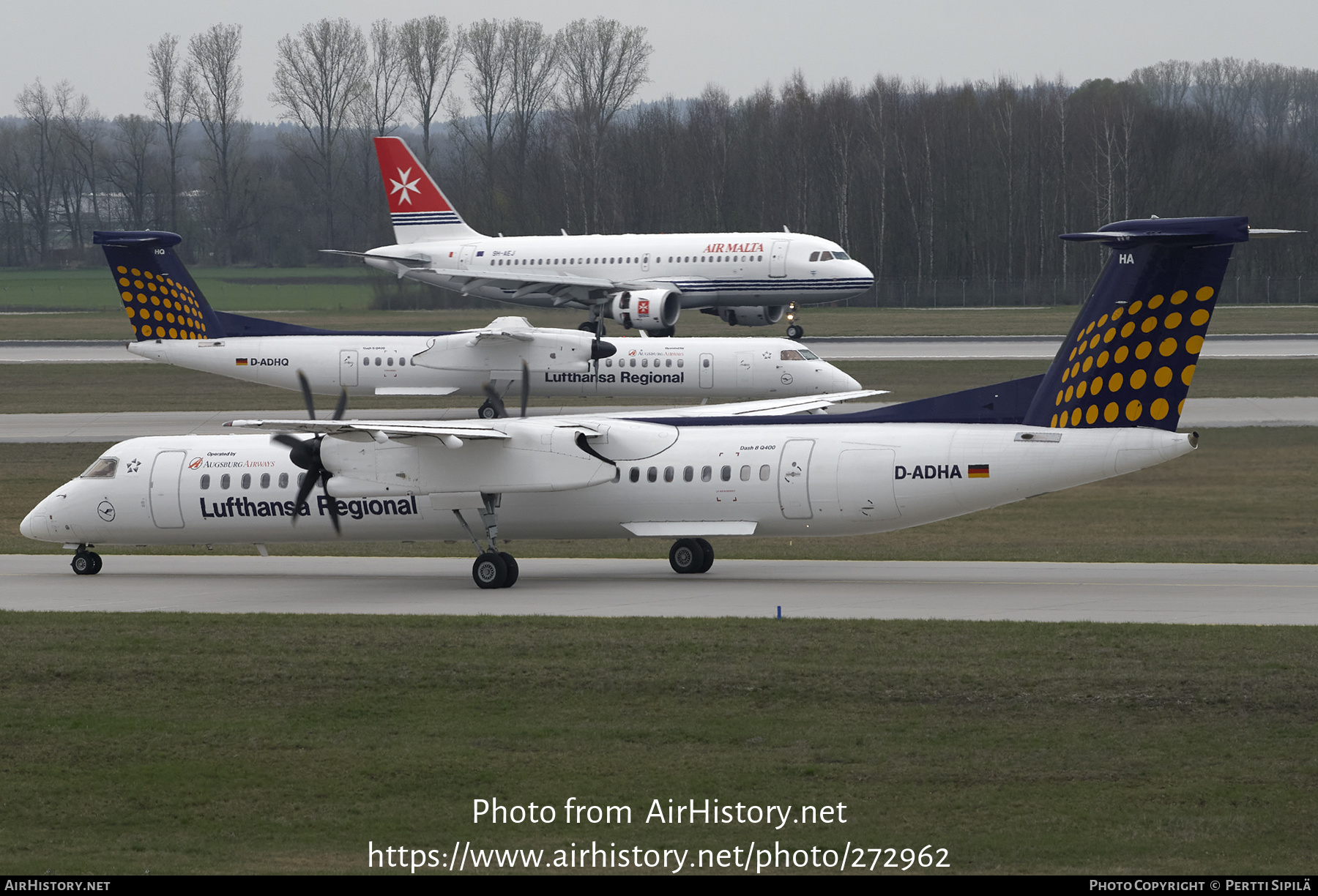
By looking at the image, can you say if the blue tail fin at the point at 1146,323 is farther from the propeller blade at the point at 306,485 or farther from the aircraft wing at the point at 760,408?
the propeller blade at the point at 306,485

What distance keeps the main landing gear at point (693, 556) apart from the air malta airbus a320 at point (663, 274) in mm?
37908

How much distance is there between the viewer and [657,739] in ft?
50.2

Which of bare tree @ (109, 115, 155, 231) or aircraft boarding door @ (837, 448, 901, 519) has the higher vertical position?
bare tree @ (109, 115, 155, 231)

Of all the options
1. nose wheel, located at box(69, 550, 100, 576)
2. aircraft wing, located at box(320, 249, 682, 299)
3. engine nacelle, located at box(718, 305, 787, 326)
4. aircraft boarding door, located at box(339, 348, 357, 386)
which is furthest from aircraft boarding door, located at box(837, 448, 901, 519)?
engine nacelle, located at box(718, 305, 787, 326)

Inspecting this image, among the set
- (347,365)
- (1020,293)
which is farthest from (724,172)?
(347,365)

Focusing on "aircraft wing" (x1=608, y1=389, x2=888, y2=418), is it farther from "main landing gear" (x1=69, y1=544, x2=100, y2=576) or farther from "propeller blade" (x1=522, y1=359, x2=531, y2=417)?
"main landing gear" (x1=69, y1=544, x2=100, y2=576)

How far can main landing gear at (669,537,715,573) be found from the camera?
2681 centimetres

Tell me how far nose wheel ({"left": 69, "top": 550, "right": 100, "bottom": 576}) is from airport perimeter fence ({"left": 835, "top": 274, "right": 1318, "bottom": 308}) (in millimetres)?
74130

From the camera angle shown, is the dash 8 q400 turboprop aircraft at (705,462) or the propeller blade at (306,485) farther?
the propeller blade at (306,485)

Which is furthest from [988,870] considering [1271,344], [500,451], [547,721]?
[1271,344]

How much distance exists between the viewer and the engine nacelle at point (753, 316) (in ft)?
231

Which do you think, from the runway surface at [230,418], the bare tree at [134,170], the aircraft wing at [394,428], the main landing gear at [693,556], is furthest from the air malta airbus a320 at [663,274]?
the bare tree at [134,170]

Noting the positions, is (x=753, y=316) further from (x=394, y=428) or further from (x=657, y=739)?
(x=657, y=739)

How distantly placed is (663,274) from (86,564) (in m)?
42.2
